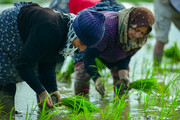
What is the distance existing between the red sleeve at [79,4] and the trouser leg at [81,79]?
31.2 inches

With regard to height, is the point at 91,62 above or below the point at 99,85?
above

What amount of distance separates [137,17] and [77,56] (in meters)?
0.97

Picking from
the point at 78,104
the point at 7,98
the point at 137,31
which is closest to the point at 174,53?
the point at 137,31

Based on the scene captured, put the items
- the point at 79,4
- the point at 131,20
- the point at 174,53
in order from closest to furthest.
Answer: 1. the point at 131,20
2. the point at 79,4
3. the point at 174,53

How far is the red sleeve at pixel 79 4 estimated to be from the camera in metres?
3.69

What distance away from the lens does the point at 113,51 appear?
322 cm

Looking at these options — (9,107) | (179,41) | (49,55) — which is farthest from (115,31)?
(179,41)

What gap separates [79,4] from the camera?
3.74 meters

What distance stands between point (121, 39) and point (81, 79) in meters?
0.84

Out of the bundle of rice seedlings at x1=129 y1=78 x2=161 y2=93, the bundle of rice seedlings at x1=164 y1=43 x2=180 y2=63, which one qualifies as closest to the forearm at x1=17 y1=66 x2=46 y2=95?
the bundle of rice seedlings at x1=129 y1=78 x2=161 y2=93

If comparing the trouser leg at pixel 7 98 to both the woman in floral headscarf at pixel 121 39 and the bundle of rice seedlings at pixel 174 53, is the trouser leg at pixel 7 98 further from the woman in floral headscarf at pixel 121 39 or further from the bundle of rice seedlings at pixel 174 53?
the bundle of rice seedlings at pixel 174 53

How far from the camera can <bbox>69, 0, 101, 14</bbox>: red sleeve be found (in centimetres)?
369

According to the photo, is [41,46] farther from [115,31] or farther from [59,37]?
[115,31]

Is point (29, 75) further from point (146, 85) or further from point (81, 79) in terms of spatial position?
point (146, 85)
